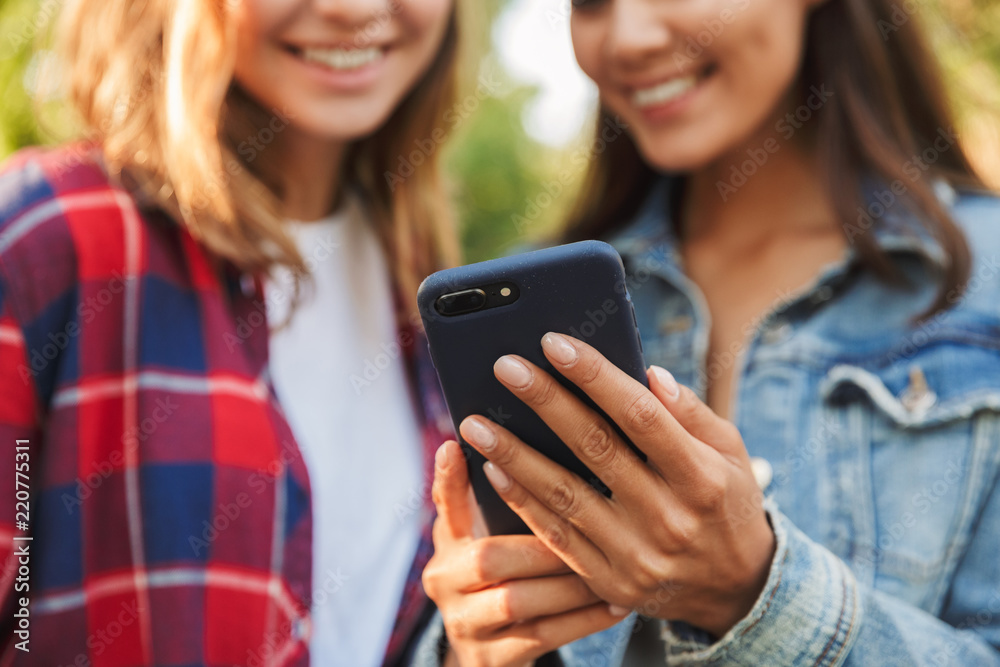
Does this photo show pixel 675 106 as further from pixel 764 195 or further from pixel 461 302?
pixel 461 302

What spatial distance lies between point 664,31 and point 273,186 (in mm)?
1011

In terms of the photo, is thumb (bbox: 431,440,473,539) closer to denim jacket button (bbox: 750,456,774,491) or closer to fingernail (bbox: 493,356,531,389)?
fingernail (bbox: 493,356,531,389)

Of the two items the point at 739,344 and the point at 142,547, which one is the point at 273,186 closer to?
the point at 142,547

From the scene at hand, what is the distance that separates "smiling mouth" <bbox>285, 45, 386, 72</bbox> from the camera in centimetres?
183

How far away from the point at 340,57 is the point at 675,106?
2.60ft

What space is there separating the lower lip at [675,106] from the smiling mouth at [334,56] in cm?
69

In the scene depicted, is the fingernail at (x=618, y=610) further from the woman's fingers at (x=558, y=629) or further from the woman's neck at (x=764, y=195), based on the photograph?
the woman's neck at (x=764, y=195)

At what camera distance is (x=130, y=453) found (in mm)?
1526

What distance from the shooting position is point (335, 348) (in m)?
2.00

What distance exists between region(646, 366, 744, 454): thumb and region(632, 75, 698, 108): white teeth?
3.08ft

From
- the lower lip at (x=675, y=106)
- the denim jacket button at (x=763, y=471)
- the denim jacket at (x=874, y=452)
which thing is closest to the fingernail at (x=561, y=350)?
the denim jacket at (x=874, y=452)

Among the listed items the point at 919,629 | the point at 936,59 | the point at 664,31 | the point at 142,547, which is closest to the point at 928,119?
the point at 936,59

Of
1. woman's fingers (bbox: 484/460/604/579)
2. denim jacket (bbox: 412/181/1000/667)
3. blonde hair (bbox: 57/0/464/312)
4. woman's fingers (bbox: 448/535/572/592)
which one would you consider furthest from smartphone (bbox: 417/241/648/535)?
blonde hair (bbox: 57/0/464/312)

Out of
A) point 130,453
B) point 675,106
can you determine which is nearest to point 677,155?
point 675,106
